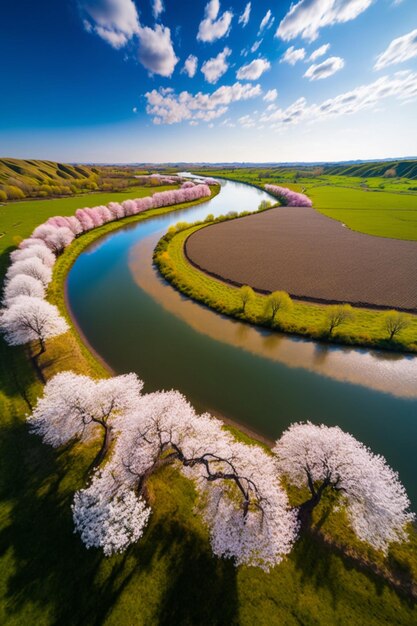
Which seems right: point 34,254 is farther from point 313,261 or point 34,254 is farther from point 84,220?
point 313,261

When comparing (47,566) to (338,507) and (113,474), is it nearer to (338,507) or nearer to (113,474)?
(113,474)

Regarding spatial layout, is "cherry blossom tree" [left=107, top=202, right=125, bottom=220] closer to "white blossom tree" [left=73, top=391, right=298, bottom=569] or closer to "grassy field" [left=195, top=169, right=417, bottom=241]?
"grassy field" [left=195, top=169, right=417, bottom=241]

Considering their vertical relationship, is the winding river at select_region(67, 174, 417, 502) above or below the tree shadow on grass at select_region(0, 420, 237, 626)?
below

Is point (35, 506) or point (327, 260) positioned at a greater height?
point (35, 506)

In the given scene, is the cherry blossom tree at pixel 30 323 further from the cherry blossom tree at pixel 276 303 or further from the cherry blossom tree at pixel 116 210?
Answer: the cherry blossom tree at pixel 116 210

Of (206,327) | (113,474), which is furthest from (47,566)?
(206,327)

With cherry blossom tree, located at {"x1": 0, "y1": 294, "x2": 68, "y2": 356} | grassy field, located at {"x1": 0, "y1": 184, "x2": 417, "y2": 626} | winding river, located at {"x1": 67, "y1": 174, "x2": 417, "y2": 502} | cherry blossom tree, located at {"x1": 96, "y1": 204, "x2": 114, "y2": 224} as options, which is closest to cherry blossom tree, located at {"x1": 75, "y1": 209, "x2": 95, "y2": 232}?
cherry blossom tree, located at {"x1": 96, "y1": 204, "x2": 114, "y2": 224}
